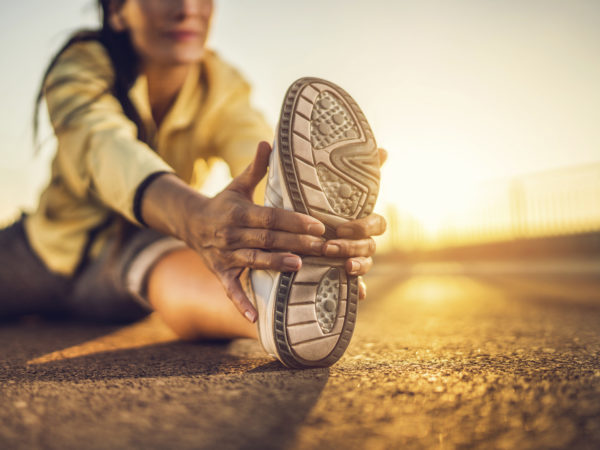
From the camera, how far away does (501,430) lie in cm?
44

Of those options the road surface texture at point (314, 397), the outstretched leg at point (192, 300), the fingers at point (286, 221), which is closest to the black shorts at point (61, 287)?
the outstretched leg at point (192, 300)

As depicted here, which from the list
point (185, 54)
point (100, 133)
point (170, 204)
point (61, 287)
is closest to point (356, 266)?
point (170, 204)

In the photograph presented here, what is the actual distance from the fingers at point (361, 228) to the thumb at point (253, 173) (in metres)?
0.18

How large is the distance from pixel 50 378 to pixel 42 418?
0.26 metres

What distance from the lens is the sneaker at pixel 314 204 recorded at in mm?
704

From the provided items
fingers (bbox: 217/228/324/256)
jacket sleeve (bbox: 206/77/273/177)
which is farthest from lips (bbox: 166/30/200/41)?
fingers (bbox: 217/228/324/256)

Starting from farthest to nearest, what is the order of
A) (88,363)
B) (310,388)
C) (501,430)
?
(88,363) → (310,388) → (501,430)

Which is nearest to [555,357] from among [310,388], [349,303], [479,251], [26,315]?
[349,303]

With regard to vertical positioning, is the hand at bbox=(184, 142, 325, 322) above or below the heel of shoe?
above

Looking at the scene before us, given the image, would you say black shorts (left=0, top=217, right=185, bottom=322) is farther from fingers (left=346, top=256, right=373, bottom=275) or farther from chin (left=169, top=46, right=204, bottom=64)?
fingers (left=346, top=256, right=373, bottom=275)

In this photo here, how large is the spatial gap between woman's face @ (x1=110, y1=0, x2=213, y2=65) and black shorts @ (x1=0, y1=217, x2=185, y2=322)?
54 centimetres

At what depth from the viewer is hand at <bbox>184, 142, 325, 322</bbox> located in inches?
27.7

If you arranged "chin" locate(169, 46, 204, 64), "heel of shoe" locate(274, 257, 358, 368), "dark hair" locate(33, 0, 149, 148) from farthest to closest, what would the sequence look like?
"chin" locate(169, 46, 204, 64)
"dark hair" locate(33, 0, 149, 148)
"heel of shoe" locate(274, 257, 358, 368)

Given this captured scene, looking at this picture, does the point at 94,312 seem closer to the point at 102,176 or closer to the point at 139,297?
the point at 139,297
